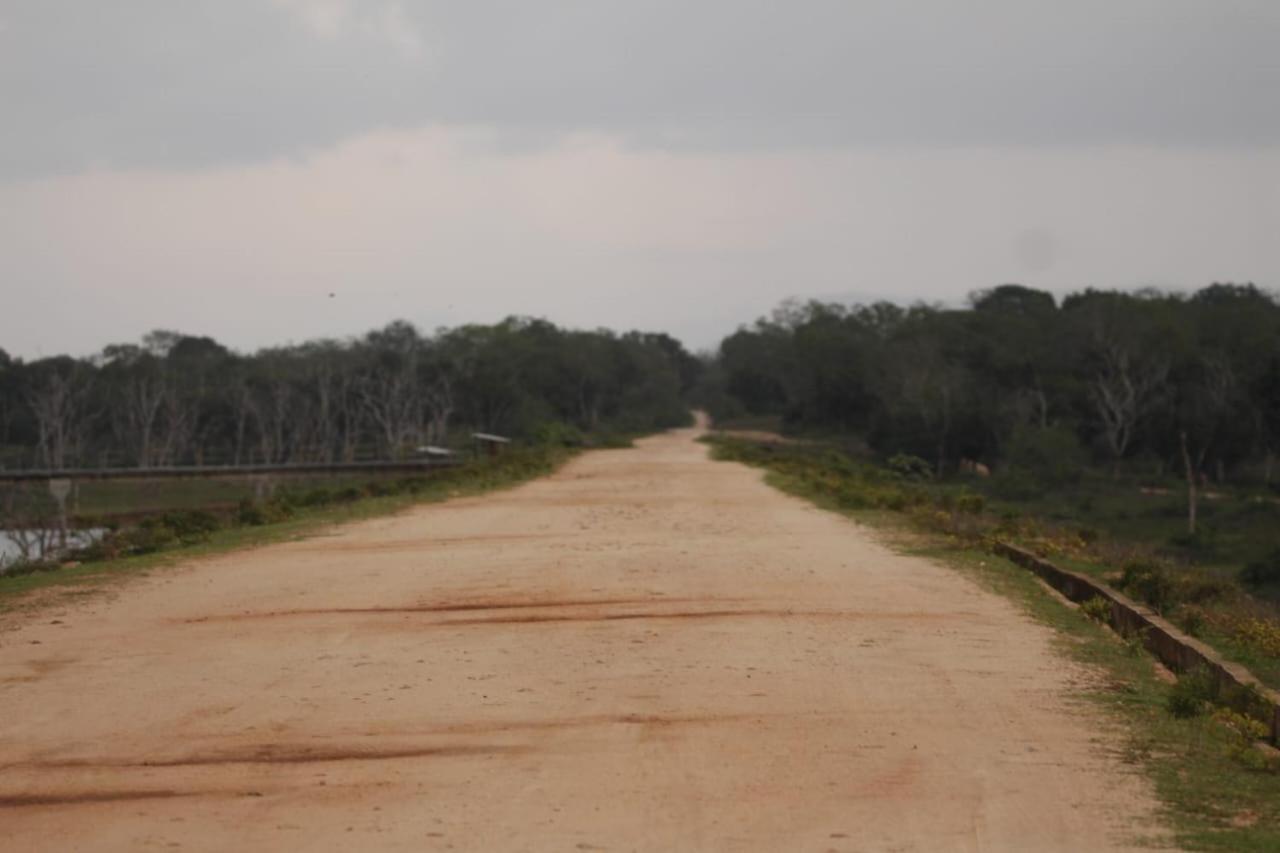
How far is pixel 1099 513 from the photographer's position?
53125 mm

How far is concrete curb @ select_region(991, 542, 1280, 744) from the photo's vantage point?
8836mm

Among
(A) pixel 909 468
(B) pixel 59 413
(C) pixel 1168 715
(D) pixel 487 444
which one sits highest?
(B) pixel 59 413

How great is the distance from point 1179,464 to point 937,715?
207 ft

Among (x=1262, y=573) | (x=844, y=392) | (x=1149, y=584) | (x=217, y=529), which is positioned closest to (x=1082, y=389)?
(x=844, y=392)

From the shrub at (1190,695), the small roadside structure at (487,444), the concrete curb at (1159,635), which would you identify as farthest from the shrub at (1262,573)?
the small roadside structure at (487,444)

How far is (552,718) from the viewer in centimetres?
810

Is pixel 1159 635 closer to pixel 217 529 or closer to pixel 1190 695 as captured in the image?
pixel 1190 695

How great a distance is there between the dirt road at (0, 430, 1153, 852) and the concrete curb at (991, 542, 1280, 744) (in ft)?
2.46

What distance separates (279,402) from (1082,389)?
38509mm

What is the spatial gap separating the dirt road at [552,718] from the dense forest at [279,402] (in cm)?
5377

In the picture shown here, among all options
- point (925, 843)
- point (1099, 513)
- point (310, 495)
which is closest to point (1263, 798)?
point (925, 843)

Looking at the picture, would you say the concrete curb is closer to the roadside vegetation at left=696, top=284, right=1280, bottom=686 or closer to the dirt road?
the dirt road

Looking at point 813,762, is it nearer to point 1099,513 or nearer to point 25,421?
point 1099,513

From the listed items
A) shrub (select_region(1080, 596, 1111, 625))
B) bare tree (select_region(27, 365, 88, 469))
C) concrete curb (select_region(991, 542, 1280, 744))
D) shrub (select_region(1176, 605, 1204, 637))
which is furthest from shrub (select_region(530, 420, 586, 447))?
shrub (select_region(1176, 605, 1204, 637))
